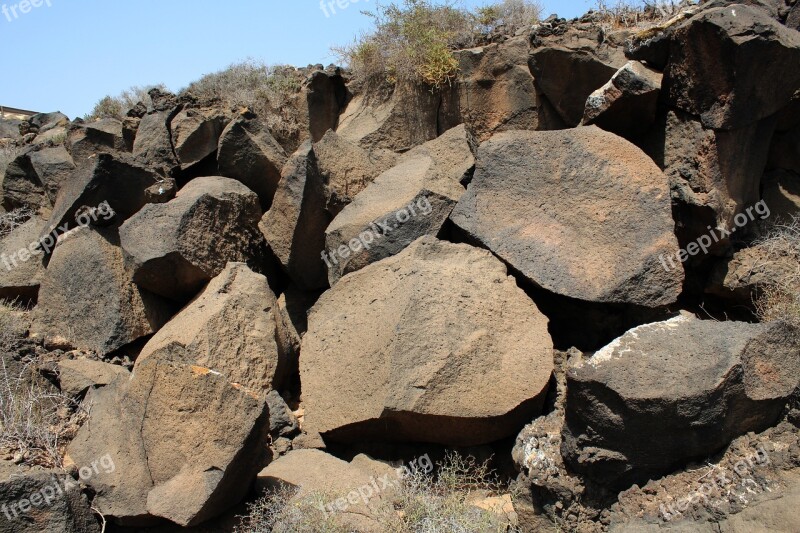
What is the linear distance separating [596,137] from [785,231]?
4.95 ft

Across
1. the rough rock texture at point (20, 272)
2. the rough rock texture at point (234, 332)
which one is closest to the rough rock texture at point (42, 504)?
the rough rock texture at point (234, 332)

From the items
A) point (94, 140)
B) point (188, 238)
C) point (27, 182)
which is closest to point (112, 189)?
point (188, 238)

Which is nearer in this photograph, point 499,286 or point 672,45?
point 499,286

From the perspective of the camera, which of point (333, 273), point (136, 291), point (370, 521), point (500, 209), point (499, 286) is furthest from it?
point (136, 291)

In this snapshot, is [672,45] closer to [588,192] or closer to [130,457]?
[588,192]

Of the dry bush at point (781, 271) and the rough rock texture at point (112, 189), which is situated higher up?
the rough rock texture at point (112, 189)

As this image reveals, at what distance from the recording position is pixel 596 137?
469cm

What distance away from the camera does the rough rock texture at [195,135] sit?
22.0ft

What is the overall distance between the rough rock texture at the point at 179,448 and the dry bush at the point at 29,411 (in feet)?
1.20

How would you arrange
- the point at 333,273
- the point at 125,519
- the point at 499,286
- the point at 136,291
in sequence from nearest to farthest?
1. the point at 125,519
2. the point at 499,286
3. the point at 333,273
4. the point at 136,291

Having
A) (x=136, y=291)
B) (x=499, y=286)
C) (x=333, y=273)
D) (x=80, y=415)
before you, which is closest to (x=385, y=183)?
(x=333, y=273)

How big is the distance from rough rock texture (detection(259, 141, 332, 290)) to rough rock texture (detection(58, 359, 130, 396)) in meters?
1.46

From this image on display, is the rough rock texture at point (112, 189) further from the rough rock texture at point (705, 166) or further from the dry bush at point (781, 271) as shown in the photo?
the dry bush at point (781, 271)

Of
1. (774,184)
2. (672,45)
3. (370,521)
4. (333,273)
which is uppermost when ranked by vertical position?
(672,45)
